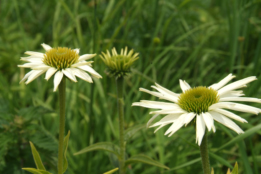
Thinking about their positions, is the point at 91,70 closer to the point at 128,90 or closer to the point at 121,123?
the point at 121,123

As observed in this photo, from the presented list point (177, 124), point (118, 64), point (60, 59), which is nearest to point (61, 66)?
point (60, 59)

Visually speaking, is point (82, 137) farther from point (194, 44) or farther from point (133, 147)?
point (194, 44)

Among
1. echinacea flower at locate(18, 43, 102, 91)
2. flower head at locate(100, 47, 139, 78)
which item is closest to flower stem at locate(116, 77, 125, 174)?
flower head at locate(100, 47, 139, 78)

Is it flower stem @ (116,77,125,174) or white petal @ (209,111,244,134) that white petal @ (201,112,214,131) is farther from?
flower stem @ (116,77,125,174)

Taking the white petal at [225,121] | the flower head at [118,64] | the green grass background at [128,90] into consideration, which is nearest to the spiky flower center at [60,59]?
the flower head at [118,64]

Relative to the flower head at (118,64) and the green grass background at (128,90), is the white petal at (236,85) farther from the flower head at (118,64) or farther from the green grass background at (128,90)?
the flower head at (118,64)

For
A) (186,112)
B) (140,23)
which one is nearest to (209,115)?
(186,112)
